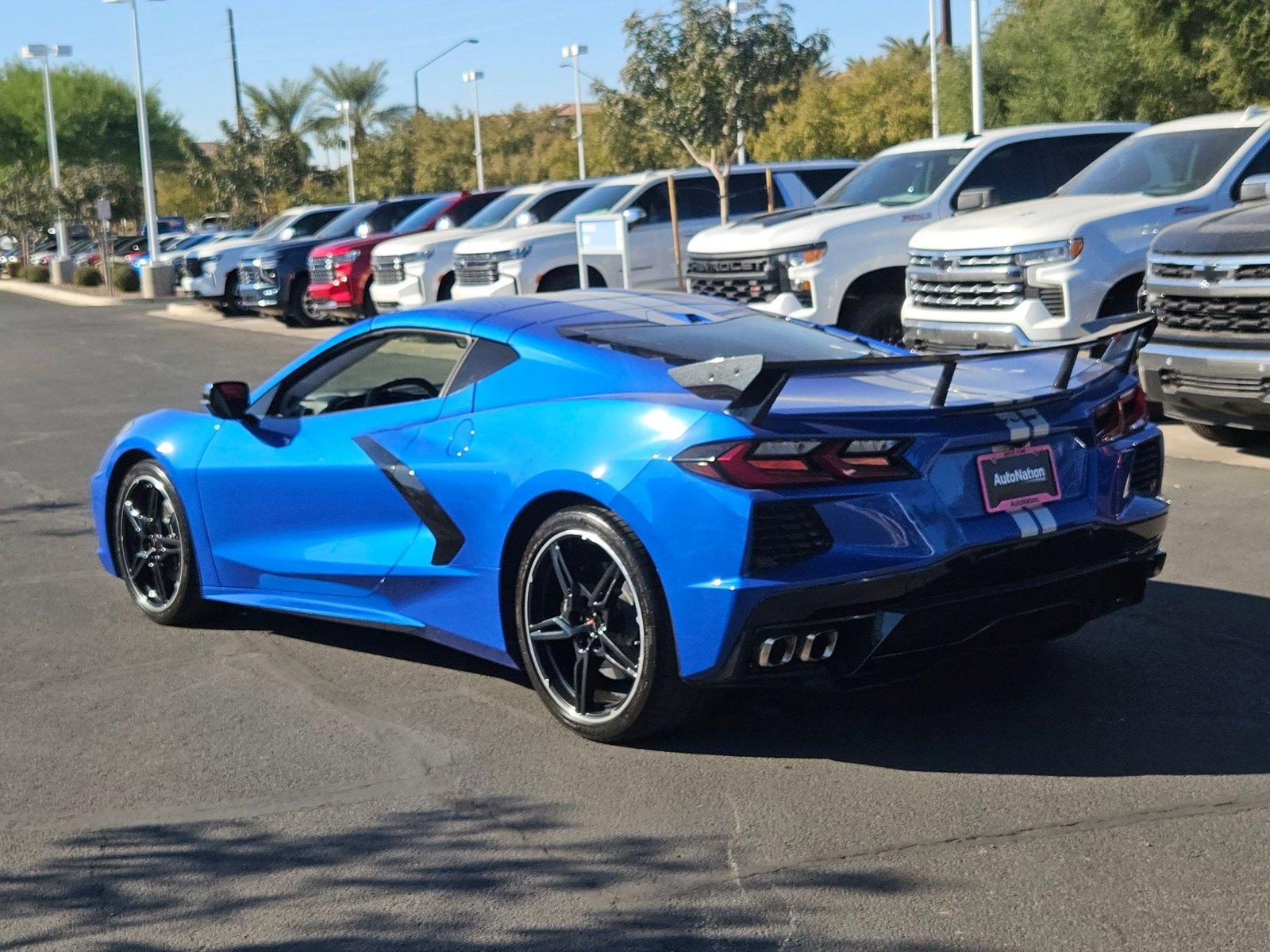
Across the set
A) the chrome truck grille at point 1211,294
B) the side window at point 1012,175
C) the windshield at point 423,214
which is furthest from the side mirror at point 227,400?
the windshield at point 423,214

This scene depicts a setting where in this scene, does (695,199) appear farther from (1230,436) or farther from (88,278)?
(88,278)

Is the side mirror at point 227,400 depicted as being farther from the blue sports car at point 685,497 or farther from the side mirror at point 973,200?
the side mirror at point 973,200

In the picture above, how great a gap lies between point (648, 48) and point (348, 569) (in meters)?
17.8

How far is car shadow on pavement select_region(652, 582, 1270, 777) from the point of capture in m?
4.86

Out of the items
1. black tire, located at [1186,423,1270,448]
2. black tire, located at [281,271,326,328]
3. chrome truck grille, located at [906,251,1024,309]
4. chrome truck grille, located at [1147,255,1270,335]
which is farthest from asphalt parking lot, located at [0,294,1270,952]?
black tire, located at [281,271,326,328]

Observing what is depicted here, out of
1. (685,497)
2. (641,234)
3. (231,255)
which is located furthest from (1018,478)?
(231,255)

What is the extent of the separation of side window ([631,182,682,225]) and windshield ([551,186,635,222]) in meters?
0.25

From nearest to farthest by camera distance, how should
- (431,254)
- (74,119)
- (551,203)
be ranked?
(431,254) → (551,203) → (74,119)

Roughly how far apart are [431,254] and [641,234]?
3.73 m

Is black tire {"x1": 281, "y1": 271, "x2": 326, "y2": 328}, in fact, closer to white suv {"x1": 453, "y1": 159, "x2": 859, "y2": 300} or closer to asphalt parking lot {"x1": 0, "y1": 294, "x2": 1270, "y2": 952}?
white suv {"x1": 453, "y1": 159, "x2": 859, "y2": 300}

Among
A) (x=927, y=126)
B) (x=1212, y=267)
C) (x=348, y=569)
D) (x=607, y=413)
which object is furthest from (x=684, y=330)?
(x=927, y=126)

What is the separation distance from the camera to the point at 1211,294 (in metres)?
9.28

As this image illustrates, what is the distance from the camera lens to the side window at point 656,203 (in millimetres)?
20469

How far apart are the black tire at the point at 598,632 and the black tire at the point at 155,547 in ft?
6.58
